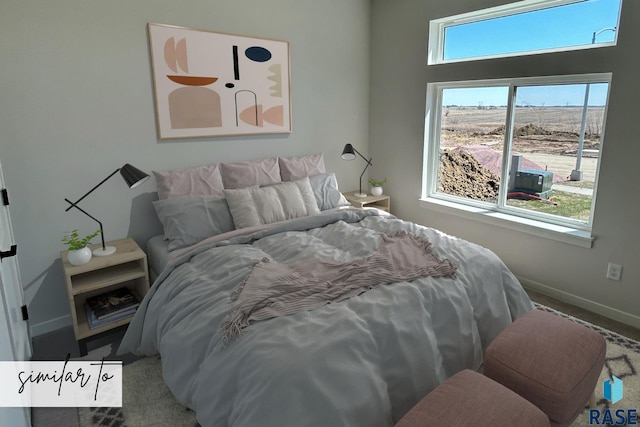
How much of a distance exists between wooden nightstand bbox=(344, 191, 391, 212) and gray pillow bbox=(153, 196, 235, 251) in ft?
4.85

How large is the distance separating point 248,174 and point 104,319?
1.46m

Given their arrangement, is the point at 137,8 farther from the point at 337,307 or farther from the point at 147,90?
the point at 337,307

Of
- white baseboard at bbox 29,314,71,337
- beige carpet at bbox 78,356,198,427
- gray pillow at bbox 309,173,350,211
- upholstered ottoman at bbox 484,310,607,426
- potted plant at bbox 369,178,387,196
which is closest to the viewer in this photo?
upholstered ottoman at bbox 484,310,607,426

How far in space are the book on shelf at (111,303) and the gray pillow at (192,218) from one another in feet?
1.52

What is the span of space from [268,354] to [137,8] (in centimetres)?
256

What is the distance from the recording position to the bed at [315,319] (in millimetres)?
1422

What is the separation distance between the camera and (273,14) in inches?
133

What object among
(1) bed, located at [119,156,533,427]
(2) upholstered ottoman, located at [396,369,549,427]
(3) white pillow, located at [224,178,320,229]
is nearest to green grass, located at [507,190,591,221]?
(1) bed, located at [119,156,533,427]

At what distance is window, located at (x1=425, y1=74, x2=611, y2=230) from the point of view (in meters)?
2.88

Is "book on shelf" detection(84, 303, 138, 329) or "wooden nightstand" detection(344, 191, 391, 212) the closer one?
"book on shelf" detection(84, 303, 138, 329)

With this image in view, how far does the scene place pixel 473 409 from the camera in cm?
138

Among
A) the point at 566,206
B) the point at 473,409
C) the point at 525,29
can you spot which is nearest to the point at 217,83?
the point at 525,29

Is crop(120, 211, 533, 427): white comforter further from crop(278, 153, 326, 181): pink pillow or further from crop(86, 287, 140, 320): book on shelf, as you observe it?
crop(278, 153, 326, 181): pink pillow

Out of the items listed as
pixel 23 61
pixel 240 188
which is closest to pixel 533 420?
pixel 240 188
